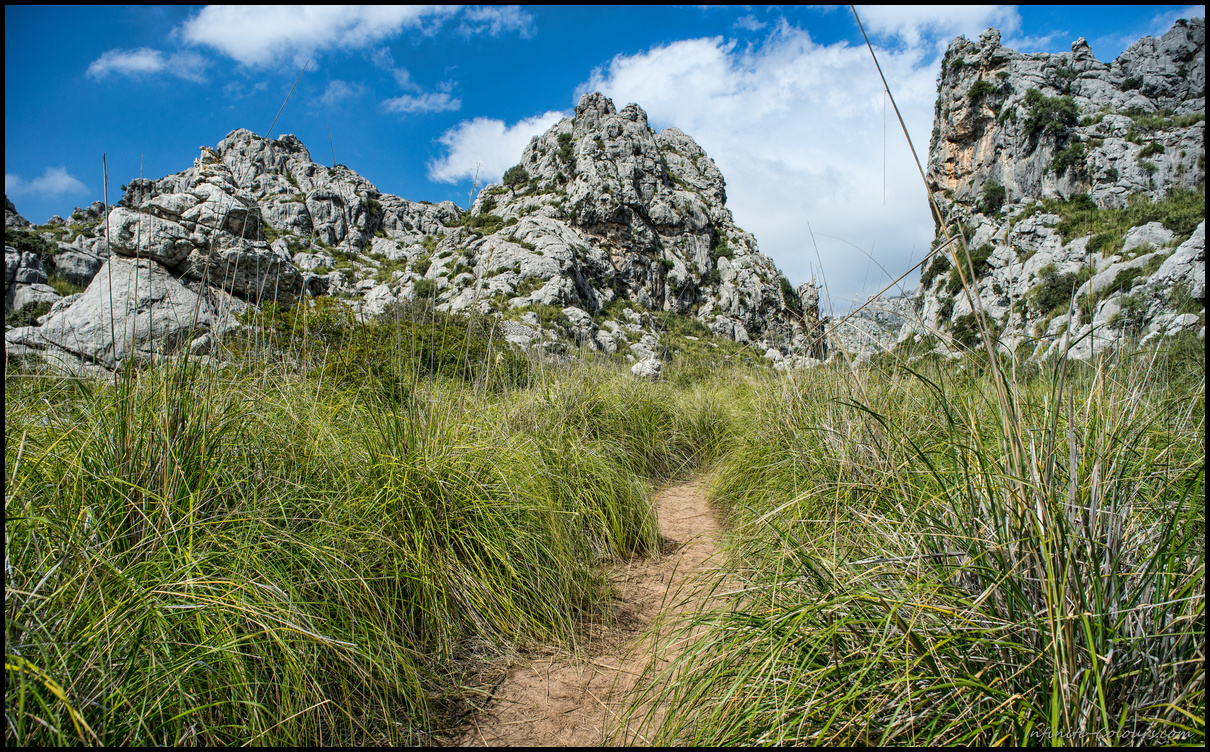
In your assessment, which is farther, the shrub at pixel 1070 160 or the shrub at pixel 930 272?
the shrub at pixel 1070 160

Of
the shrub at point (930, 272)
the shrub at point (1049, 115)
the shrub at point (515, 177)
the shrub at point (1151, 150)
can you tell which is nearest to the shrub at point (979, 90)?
the shrub at point (1049, 115)

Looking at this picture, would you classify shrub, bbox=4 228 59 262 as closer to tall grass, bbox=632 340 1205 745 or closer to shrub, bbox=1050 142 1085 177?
tall grass, bbox=632 340 1205 745

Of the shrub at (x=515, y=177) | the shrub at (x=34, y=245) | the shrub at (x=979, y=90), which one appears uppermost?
the shrub at (x=979, y=90)

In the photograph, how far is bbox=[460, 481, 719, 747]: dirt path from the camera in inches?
65.2

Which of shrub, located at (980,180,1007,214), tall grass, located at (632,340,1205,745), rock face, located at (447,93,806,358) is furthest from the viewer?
rock face, located at (447,93,806,358)

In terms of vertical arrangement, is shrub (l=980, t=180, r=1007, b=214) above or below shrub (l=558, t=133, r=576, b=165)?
below

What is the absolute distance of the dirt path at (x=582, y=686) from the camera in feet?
5.44

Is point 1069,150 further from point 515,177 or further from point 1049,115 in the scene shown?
point 515,177

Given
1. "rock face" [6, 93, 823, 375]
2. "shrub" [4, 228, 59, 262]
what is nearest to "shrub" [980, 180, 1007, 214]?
"rock face" [6, 93, 823, 375]

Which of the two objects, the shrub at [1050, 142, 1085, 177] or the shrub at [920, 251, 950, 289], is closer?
the shrub at [920, 251, 950, 289]

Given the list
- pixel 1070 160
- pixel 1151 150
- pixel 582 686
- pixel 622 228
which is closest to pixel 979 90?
pixel 1070 160

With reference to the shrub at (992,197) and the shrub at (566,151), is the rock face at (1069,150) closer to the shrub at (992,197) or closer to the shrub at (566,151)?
the shrub at (992,197)

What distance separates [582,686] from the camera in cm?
192

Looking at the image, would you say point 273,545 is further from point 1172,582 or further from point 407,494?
point 1172,582
